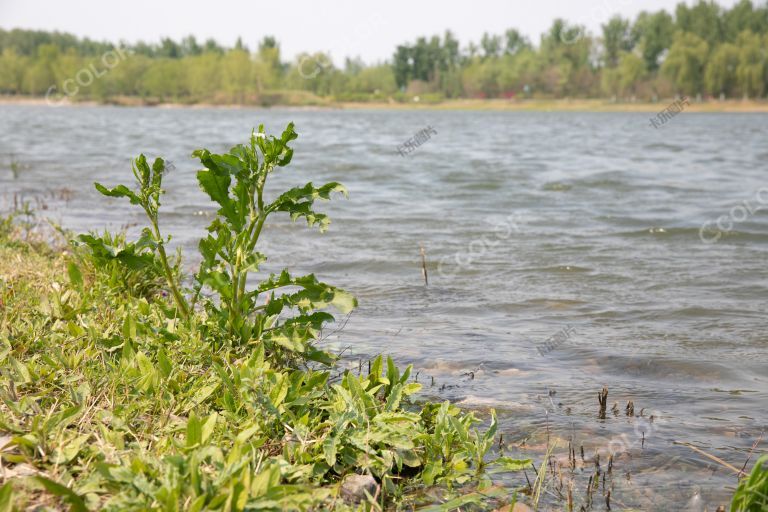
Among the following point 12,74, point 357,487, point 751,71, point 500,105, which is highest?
point 12,74

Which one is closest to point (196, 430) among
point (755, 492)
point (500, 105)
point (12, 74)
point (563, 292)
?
point (755, 492)

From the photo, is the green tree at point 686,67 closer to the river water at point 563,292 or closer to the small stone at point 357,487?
the river water at point 563,292

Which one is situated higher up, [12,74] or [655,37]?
[655,37]

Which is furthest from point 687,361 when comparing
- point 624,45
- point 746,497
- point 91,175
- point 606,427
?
point 624,45

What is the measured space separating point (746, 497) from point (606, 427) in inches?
53.5

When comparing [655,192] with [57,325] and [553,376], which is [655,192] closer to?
[553,376]

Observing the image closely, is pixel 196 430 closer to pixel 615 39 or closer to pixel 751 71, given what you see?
pixel 751 71

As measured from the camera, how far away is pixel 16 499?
2488 millimetres

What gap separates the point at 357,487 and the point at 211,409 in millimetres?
796

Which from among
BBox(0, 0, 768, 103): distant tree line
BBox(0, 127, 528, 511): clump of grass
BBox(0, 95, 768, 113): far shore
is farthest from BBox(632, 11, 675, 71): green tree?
BBox(0, 127, 528, 511): clump of grass

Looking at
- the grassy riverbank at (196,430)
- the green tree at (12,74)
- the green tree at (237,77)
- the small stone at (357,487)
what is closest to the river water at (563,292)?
the grassy riverbank at (196,430)

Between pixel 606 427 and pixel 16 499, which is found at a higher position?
pixel 16 499

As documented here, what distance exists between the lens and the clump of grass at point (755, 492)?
2609 mm

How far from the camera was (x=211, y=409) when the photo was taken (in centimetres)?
340
